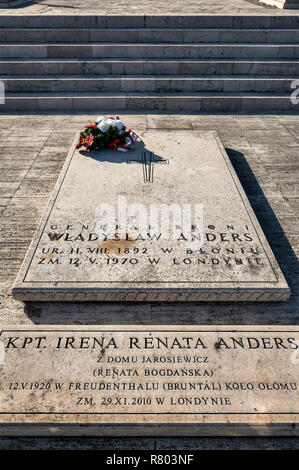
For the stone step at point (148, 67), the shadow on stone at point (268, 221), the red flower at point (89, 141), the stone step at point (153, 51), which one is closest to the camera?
the shadow on stone at point (268, 221)

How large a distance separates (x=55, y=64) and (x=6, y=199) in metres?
6.36

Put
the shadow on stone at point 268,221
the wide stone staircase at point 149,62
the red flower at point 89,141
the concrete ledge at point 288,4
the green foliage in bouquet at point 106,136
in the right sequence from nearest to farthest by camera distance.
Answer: the shadow on stone at point 268,221 < the red flower at point 89,141 < the green foliage in bouquet at point 106,136 < the wide stone staircase at point 149,62 < the concrete ledge at point 288,4

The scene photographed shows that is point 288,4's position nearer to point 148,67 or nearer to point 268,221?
point 148,67

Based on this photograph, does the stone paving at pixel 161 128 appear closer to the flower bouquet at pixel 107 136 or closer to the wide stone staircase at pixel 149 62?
the wide stone staircase at pixel 149 62

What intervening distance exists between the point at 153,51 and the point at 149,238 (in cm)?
851

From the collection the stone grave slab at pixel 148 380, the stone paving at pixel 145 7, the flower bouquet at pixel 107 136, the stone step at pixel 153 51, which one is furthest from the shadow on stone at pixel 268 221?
the stone paving at pixel 145 7

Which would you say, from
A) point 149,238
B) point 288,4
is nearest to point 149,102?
point 149,238

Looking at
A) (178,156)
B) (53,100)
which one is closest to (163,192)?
(178,156)

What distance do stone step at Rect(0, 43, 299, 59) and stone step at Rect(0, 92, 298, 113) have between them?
1586 millimetres

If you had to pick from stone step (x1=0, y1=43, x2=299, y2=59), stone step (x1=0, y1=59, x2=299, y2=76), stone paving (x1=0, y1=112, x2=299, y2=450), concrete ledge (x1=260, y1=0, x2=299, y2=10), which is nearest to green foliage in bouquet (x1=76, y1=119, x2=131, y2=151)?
stone paving (x1=0, y1=112, x2=299, y2=450)

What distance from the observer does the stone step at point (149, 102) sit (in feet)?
34.1

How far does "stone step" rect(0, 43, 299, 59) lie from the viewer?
10945mm

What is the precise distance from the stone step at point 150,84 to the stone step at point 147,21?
7.47ft
